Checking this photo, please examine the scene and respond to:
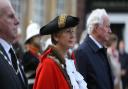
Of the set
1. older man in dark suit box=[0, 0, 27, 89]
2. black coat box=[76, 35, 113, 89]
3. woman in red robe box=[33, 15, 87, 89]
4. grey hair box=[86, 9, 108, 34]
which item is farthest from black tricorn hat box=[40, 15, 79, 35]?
grey hair box=[86, 9, 108, 34]

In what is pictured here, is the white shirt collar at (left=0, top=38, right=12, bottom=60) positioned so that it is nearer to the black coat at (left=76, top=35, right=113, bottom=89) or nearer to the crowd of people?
the crowd of people

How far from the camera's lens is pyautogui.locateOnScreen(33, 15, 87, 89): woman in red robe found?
18.3 feet

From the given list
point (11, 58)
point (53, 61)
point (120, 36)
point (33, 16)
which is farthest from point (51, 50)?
point (120, 36)

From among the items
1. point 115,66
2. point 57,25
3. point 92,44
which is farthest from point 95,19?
point 115,66

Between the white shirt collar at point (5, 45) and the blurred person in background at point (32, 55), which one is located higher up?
the white shirt collar at point (5, 45)

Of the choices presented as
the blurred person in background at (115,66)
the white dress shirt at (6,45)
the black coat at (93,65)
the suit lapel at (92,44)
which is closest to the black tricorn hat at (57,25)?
the white dress shirt at (6,45)

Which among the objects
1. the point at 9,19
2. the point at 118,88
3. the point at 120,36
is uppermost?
the point at 9,19

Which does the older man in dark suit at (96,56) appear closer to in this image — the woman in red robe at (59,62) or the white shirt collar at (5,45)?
the woman in red robe at (59,62)

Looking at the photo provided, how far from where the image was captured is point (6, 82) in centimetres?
451

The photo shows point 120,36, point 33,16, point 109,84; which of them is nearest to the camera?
point 109,84

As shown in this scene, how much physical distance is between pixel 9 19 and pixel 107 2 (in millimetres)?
14763

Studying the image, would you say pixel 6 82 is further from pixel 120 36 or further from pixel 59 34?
pixel 120 36

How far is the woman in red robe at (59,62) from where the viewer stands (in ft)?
18.3

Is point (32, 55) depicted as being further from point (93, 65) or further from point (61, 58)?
point (61, 58)
